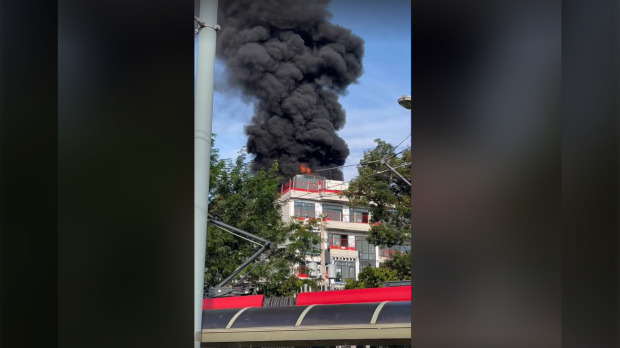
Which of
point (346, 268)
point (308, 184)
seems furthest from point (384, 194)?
point (308, 184)

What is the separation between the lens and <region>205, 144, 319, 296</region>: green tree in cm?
1371

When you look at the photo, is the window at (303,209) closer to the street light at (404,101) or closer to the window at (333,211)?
the window at (333,211)

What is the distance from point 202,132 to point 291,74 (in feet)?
95.9

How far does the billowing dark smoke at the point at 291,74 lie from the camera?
112ft

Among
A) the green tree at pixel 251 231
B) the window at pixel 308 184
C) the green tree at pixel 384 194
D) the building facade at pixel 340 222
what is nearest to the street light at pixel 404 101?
the green tree at pixel 251 231

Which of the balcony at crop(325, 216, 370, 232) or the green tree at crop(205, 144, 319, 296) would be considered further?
the balcony at crop(325, 216, 370, 232)

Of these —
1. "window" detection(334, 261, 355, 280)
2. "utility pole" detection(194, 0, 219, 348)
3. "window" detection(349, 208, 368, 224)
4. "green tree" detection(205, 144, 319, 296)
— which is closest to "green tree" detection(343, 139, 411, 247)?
"green tree" detection(205, 144, 319, 296)

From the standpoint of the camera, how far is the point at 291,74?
35312 millimetres

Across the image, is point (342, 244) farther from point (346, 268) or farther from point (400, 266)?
point (400, 266)

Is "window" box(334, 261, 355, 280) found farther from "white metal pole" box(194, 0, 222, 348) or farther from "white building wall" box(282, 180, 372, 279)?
"white metal pole" box(194, 0, 222, 348)

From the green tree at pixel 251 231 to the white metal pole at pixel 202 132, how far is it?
7112 mm
